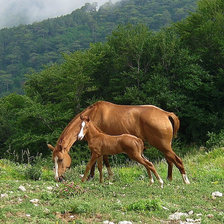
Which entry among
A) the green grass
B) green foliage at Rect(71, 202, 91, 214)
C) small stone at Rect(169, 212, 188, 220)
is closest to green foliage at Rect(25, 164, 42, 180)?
the green grass

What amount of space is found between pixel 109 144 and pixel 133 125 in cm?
105

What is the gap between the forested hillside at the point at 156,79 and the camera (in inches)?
1081

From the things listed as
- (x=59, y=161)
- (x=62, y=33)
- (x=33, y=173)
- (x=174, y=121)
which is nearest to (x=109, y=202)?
(x=59, y=161)

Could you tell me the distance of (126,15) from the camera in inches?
5492

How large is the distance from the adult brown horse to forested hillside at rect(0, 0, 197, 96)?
105 meters

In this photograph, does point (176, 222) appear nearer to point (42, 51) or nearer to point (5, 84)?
point (5, 84)

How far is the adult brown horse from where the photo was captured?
8281 millimetres

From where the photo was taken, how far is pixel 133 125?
8.73 meters

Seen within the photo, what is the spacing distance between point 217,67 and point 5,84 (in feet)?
348

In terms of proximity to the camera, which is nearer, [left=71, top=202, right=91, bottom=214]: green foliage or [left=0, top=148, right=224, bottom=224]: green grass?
[left=0, top=148, right=224, bottom=224]: green grass

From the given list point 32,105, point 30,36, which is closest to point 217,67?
point 32,105

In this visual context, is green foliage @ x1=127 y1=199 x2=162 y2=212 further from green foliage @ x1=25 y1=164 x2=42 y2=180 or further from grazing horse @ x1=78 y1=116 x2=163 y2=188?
green foliage @ x1=25 y1=164 x2=42 y2=180

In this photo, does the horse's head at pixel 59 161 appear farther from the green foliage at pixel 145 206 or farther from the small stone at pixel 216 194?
the small stone at pixel 216 194

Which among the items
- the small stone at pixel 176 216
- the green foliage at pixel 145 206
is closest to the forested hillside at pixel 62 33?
the green foliage at pixel 145 206
